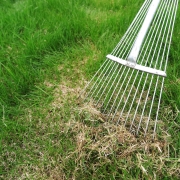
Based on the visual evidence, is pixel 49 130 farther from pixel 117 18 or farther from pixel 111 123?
pixel 117 18

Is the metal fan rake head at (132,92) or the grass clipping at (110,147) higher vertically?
the metal fan rake head at (132,92)

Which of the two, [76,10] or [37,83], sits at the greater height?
[76,10]

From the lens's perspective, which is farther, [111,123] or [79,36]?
[79,36]

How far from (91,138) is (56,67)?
2.91ft

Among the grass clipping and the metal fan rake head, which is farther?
the metal fan rake head

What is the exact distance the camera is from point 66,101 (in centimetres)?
183

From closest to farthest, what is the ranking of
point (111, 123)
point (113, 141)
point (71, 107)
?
point (113, 141)
point (111, 123)
point (71, 107)

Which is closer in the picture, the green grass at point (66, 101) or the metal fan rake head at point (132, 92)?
the green grass at point (66, 101)

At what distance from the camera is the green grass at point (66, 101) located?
1.42 meters

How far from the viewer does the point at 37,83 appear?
2.01m

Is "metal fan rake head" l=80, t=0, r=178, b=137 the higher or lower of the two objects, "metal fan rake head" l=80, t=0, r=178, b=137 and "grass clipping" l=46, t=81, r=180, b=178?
the higher

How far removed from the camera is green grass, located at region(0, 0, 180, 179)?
55.9 inches

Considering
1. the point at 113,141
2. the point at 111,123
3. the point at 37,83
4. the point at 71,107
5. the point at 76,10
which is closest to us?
the point at 113,141

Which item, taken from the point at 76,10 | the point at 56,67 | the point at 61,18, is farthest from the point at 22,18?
the point at 56,67
